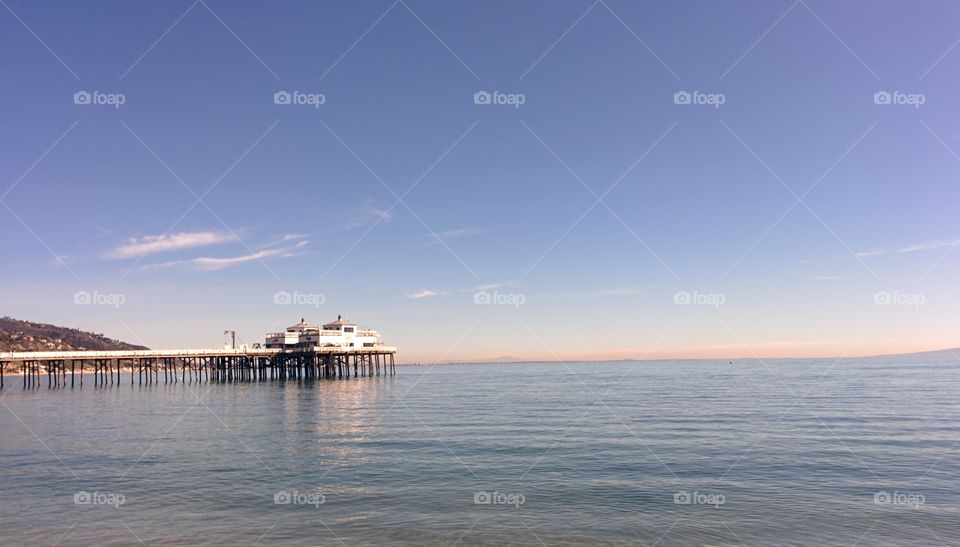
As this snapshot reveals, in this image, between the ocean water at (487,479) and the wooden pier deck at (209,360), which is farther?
the wooden pier deck at (209,360)

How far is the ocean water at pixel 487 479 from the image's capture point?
1708 centimetres

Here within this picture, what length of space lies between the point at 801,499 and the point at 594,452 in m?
10.2

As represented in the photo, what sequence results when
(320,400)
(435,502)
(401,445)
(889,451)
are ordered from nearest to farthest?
(435,502), (889,451), (401,445), (320,400)

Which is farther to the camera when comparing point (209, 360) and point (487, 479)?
point (209, 360)

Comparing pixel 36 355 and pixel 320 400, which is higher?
pixel 36 355

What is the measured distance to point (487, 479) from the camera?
22.8 metres

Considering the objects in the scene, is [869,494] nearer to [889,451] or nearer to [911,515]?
[911,515]

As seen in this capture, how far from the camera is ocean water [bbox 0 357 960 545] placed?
1708 cm

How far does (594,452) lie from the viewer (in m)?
28.4

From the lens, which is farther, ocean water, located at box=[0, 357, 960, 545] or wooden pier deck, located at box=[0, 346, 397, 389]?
wooden pier deck, located at box=[0, 346, 397, 389]

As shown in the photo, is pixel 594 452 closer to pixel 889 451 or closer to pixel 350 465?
pixel 350 465

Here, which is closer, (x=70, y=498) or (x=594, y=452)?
(x=70, y=498)

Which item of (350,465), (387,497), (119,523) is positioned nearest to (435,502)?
(387,497)

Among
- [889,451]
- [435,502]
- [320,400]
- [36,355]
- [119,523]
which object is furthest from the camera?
[36,355]
